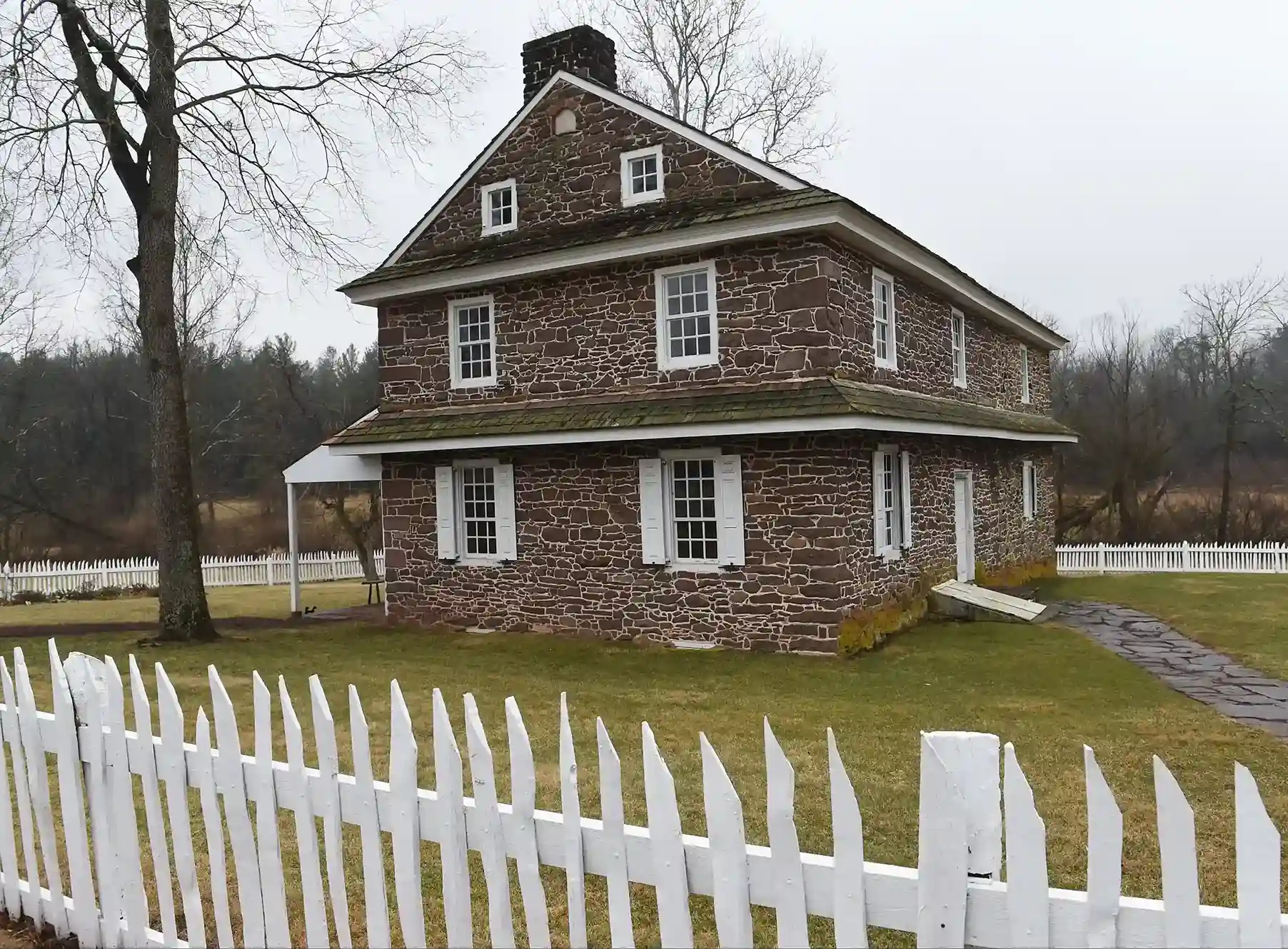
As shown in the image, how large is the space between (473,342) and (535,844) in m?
14.1

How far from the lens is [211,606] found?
826 inches

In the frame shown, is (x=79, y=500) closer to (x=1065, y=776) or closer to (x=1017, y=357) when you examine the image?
(x=1017, y=357)

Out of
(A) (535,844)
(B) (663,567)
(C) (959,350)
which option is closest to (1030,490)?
(C) (959,350)

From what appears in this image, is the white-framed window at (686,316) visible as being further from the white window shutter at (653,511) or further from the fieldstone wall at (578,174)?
the white window shutter at (653,511)

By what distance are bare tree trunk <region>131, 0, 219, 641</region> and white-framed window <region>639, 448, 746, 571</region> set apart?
7633 millimetres

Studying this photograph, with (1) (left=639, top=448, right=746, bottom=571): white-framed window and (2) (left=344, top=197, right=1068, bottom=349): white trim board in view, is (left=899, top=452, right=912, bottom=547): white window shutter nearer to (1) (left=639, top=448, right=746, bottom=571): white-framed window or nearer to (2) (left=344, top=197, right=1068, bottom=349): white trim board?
(2) (left=344, top=197, right=1068, bottom=349): white trim board

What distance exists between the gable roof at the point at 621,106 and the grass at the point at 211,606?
8.59 metres

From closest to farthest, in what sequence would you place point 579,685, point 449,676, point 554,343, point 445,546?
point 579,685, point 449,676, point 554,343, point 445,546

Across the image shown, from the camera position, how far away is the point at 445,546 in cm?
1636

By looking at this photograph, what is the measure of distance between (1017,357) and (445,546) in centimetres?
1580

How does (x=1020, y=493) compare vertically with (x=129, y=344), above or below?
below

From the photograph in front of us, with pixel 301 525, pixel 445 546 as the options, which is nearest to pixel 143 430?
pixel 301 525

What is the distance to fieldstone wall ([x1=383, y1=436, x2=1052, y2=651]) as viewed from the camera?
12.8 meters

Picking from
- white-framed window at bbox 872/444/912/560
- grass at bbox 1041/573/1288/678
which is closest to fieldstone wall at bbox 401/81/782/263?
white-framed window at bbox 872/444/912/560
